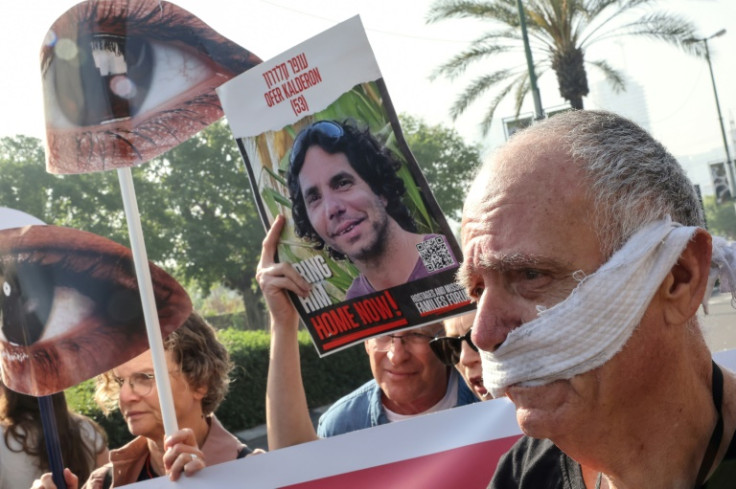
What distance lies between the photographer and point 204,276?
26.7 metres

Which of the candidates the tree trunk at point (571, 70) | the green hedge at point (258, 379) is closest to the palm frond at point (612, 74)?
the tree trunk at point (571, 70)

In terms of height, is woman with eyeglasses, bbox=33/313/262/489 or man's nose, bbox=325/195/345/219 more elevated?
man's nose, bbox=325/195/345/219

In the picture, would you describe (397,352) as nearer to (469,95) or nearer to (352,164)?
(352,164)

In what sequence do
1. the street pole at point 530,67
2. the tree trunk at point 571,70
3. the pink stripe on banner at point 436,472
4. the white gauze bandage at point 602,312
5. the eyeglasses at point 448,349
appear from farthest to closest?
the tree trunk at point 571,70 < the street pole at point 530,67 < the eyeglasses at point 448,349 < the pink stripe on banner at point 436,472 < the white gauze bandage at point 602,312

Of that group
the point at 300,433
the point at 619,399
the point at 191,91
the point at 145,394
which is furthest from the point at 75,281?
the point at 619,399

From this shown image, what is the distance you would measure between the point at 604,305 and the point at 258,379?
13.4 m

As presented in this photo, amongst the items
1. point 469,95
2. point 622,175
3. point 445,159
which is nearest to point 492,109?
point 469,95

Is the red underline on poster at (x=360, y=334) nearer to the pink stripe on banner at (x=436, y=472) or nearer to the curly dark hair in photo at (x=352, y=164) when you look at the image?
the curly dark hair in photo at (x=352, y=164)

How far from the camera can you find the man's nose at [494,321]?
146cm

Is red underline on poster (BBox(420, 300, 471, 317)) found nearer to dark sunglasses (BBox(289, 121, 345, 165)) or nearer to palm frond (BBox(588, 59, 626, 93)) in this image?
dark sunglasses (BBox(289, 121, 345, 165))

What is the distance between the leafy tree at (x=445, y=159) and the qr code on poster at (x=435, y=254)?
2395cm

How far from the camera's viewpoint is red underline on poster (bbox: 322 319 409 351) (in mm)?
2393

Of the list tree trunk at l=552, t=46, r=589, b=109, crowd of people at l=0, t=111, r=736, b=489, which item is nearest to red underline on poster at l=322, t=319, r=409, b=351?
crowd of people at l=0, t=111, r=736, b=489

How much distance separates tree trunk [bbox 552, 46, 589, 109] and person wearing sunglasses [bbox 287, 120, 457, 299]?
16.4 meters
